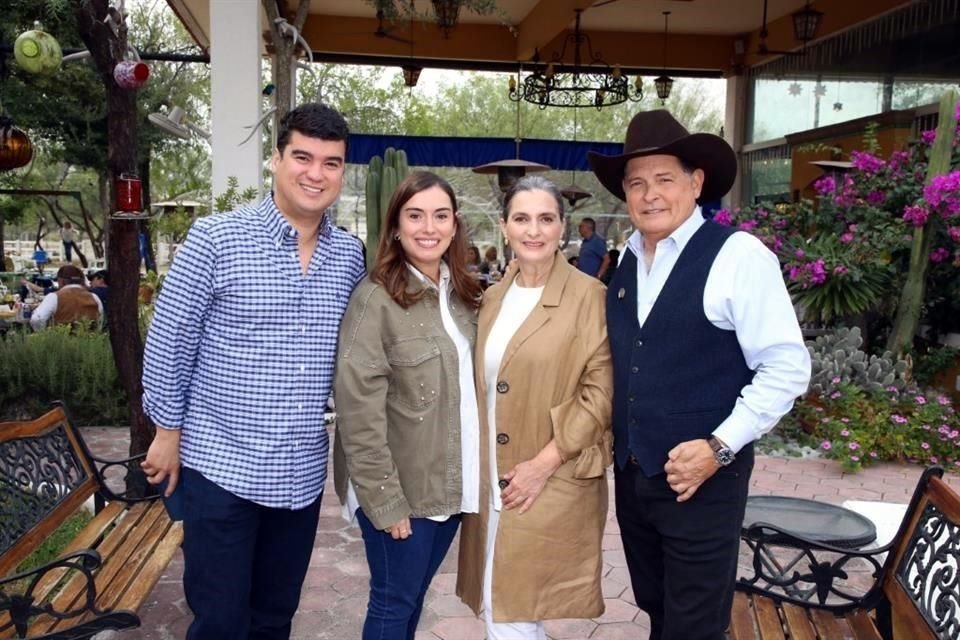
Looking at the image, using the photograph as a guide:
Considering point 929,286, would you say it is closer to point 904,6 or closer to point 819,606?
point 904,6

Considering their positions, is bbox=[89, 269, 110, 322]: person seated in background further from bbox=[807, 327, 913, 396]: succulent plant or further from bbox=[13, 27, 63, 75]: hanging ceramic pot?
bbox=[807, 327, 913, 396]: succulent plant

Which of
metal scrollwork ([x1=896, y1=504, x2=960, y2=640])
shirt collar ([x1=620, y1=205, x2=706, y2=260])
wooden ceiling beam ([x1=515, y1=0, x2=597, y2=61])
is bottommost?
metal scrollwork ([x1=896, y1=504, x2=960, y2=640])

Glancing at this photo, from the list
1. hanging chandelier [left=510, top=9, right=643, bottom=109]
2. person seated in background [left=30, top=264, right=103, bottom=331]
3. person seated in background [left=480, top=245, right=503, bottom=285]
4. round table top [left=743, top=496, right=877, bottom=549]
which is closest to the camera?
round table top [left=743, top=496, right=877, bottom=549]

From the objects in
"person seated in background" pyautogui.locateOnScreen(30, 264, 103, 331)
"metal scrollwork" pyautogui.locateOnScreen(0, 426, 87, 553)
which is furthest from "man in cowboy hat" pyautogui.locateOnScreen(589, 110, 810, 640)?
"person seated in background" pyautogui.locateOnScreen(30, 264, 103, 331)

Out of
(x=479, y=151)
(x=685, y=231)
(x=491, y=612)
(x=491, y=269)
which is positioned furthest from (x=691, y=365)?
(x=491, y=269)

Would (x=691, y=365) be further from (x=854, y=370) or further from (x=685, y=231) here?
(x=854, y=370)

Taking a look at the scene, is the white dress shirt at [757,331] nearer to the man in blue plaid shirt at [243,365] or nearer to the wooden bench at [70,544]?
the man in blue plaid shirt at [243,365]

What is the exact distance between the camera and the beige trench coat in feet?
7.94

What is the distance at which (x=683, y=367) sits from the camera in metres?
2.23

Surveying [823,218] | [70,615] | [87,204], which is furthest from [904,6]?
[87,204]

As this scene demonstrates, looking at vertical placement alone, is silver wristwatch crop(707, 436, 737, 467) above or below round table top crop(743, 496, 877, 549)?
above

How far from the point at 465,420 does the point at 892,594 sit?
1507mm

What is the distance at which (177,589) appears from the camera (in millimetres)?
3697

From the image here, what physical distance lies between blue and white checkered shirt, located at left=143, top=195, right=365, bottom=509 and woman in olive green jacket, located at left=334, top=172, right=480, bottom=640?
4.8 inches
